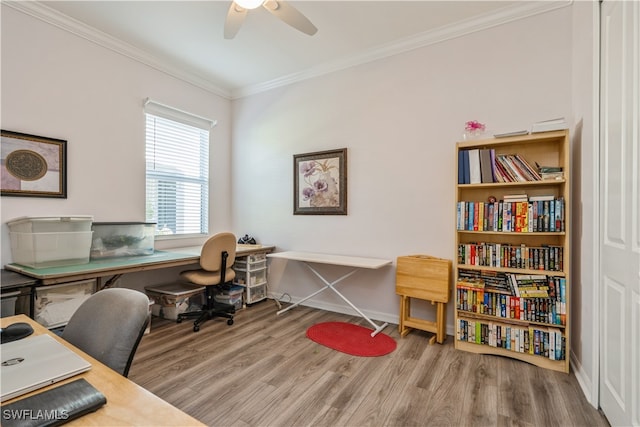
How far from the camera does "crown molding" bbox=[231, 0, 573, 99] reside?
2584mm

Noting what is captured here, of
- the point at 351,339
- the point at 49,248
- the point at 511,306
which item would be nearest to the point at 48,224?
the point at 49,248

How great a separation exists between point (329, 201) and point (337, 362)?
1.81 metres

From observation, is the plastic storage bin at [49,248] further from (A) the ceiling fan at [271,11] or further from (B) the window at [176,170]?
(A) the ceiling fan at [271,11]

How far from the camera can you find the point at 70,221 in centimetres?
254

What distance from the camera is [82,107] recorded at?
2.95 metres

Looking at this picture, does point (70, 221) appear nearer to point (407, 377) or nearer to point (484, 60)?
point (407, 377)

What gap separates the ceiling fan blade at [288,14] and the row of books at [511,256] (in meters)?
2.17

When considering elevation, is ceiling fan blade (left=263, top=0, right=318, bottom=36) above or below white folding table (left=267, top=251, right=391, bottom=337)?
above

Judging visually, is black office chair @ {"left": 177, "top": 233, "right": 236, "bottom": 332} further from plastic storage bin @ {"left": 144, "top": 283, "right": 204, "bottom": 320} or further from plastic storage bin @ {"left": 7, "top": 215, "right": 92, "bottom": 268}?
plastic storage bin @ {"left": 7, "top": 215, "right": 92, "bottom": 268}

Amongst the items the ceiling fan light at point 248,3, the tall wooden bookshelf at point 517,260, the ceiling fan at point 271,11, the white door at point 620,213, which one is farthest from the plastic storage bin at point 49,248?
the white door at point 620,213

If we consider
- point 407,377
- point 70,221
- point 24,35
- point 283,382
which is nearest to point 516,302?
point 407,377

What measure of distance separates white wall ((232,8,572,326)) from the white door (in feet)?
2.70

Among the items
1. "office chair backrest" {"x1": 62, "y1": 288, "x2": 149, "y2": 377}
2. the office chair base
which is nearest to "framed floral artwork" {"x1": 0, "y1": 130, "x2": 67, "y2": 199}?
the office chair base

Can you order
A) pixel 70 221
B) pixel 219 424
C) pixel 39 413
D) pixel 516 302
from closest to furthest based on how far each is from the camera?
pixel 39 413
pixel 219 424
pixel 516 302
pixel 70 221
